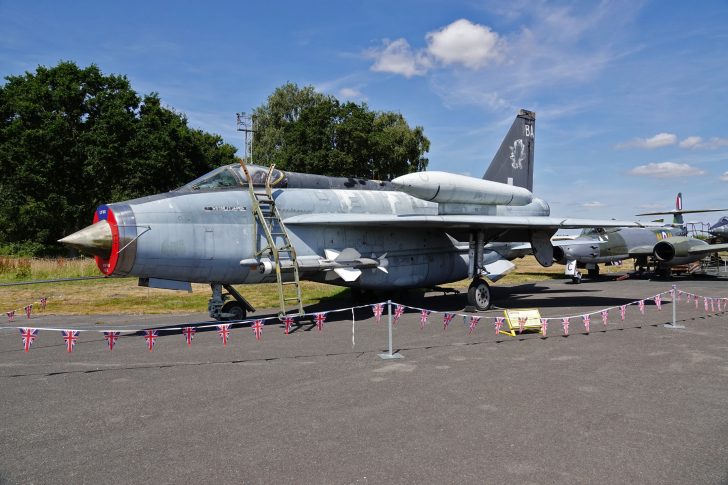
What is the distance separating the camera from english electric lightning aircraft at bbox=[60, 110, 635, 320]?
9.73m

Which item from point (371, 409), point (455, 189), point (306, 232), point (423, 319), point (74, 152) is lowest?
point (371, 409)

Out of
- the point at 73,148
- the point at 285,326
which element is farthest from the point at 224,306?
the point at 73,148

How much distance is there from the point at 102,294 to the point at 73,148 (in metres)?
21.3

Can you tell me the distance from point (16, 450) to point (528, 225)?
12046mm

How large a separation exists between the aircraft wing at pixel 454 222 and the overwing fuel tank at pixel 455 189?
588 mm

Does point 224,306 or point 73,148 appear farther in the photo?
point 73,148

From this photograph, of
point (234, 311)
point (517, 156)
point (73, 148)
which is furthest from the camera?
point (73, 148)

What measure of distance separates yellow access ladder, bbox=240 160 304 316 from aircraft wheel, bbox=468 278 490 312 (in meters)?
5.13

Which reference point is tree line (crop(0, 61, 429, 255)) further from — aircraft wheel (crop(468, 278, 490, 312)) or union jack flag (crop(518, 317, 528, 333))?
union jack flag (crop(518, 317, 528, 333))

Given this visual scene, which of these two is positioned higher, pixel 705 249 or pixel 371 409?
pixel 705 249

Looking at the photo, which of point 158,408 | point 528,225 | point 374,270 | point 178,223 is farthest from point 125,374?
point 528,225

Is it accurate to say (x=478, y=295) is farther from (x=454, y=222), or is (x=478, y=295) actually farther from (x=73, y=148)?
(x=73, y=148)

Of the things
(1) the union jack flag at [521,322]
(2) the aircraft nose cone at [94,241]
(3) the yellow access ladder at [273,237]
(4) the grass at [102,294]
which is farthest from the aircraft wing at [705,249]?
(2) the aircraft nose cone at [94,241]

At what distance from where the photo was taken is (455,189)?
44.3 ft
